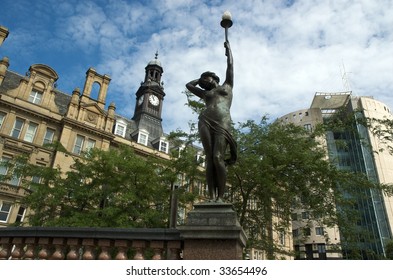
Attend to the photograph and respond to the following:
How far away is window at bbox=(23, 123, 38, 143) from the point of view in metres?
25.9

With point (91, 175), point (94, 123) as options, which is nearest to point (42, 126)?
point (94, 123)

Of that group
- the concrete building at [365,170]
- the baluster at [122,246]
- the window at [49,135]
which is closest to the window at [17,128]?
the window at [49,135]

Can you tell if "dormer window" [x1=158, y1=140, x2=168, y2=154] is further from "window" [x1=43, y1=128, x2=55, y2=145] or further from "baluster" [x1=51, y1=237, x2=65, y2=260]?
"baluster" [x1=51, y1=237, x2=65, y2=260]

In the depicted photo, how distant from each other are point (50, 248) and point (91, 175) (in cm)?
1225

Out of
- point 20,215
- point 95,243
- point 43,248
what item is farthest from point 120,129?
point 95,243

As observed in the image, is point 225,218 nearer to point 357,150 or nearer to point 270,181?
point 270,181

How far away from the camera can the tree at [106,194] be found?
14898 mm

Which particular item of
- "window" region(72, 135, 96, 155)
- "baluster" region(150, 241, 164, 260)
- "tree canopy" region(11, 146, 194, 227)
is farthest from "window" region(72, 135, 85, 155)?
"baluster" region(150, 241, 164, 260)

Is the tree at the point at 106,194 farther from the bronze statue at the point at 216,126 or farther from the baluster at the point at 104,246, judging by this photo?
the baluster at the point at 104,246

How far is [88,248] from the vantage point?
4.71 meters

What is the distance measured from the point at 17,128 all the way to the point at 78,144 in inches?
A: 191

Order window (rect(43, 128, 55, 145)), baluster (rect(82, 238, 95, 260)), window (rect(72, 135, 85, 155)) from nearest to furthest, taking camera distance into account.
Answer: baluster (rect(82, 238, 95, 260)) → window (rect(43, 128, 55, 145)) → window (rect(72, 135, 85, 155))

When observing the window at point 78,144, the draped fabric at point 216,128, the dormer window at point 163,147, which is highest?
the dormer window at point 163,147

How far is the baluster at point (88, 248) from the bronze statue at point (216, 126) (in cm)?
209
